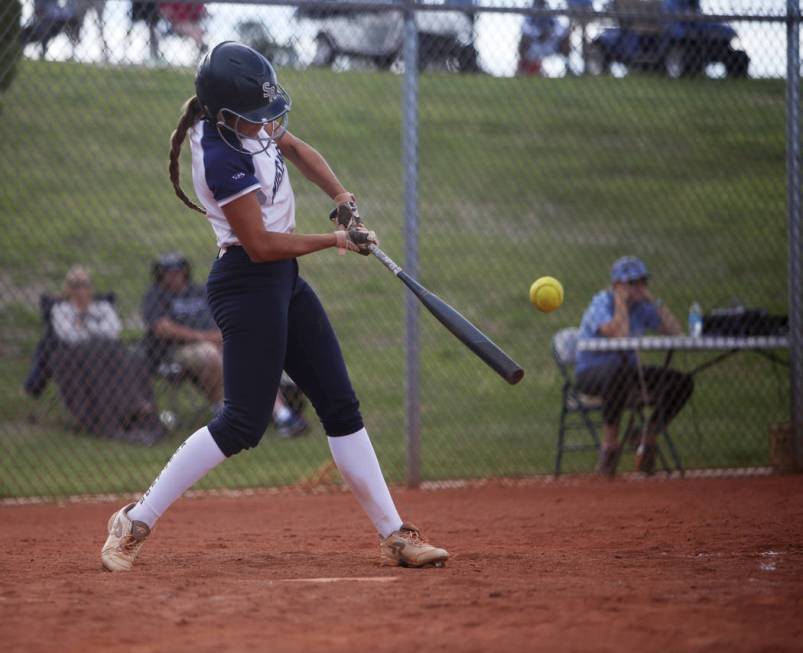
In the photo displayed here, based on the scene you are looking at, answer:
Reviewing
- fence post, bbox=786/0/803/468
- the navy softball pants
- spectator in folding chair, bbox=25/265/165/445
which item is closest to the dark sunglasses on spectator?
fence post, bbox=786/0/803/468

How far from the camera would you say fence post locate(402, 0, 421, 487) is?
714 centimetres

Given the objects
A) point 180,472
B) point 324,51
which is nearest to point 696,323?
point 324,51

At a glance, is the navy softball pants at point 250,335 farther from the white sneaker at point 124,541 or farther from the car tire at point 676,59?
the car tire at point 676,59

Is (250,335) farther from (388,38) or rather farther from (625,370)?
(388,38)

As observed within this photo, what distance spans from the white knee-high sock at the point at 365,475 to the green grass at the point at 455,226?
341cm

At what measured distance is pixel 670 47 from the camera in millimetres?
8430

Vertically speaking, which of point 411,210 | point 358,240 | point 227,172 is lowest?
point 358,240

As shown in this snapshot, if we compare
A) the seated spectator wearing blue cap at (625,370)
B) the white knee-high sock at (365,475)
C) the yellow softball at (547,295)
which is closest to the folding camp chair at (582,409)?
the seated spectator wearing blue cap at (625,370)

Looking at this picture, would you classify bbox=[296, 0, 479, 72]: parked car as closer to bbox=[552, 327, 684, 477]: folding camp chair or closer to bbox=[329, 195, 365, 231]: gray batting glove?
bbox=[552, 327, 684, 477]: folding camp chair

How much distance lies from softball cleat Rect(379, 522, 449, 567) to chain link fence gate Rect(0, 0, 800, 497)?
2912 millimetres

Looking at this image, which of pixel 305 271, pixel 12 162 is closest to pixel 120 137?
pixel 12 162

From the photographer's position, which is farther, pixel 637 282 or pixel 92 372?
pixel 92 372

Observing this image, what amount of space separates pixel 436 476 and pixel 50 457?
2.79 meters

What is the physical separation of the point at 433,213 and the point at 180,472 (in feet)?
29.0
